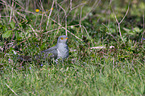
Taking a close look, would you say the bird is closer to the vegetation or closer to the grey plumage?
the grey plumage

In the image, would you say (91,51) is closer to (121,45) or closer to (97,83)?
(121,45)

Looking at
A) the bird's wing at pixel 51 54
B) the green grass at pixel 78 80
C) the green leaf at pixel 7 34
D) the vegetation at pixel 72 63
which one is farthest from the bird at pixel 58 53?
the green leaf at pixel 7 34

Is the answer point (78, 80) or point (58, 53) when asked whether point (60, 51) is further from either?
point (78, 80)

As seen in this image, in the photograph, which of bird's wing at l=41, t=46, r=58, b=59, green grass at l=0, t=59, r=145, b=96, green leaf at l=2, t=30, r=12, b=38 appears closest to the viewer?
green grass at l=0, t=59, r=145, b=96

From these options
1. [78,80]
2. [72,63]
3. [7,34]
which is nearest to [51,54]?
[72,63]

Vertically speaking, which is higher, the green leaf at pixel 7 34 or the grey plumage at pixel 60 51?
the green leaf at pixel 7 34

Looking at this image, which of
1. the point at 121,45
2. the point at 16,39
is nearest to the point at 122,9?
the point at 121,45

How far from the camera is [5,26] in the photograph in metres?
5.30

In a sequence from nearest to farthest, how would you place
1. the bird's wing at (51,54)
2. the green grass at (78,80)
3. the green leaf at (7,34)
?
the green grass at (78,80)
the bird's wing at (51,54)
the green leaf at (7,34)

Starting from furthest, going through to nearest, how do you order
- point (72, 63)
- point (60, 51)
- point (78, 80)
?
point (60, 51), point (72, 63), point (78, 80)

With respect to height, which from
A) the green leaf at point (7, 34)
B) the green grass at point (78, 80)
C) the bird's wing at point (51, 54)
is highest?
the green leaf at point (7, 34)

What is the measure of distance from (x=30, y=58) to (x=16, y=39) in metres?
0.87

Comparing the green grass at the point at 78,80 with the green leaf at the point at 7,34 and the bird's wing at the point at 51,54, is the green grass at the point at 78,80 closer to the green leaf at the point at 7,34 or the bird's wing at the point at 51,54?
the bird's wing at the point at 51,54

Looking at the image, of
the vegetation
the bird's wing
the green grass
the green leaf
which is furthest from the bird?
the green leaf
